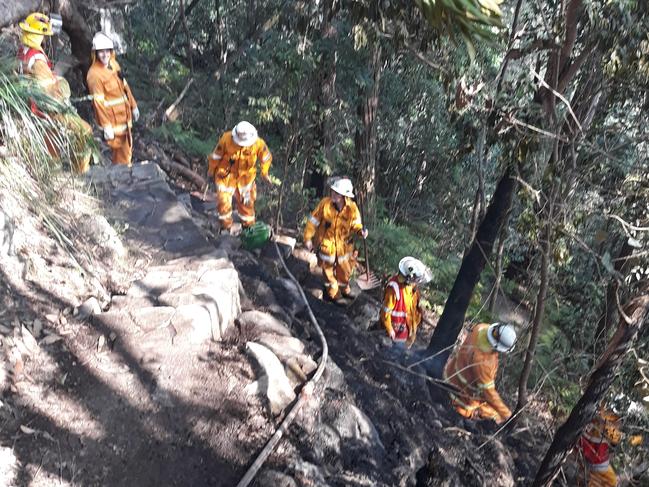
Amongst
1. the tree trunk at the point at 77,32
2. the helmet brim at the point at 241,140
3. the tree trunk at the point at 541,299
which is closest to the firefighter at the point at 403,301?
the tree trunk at the point at 541,299

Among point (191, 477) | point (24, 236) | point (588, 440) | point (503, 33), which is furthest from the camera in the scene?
point (588, 440)

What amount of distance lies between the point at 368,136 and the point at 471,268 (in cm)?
381

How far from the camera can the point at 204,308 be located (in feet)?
16.5

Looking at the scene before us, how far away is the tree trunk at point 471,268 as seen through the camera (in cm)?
669

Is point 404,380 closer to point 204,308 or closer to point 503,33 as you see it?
point 204,308

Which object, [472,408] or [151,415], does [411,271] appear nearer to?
[472,408]

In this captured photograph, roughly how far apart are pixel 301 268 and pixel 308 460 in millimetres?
4678

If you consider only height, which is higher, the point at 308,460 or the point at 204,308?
the point at 204,308

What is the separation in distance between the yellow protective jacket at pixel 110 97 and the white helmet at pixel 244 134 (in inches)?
62.0

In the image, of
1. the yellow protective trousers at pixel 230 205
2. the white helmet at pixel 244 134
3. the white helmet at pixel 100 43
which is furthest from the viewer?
the yellow protective trousers at pixel 230 205

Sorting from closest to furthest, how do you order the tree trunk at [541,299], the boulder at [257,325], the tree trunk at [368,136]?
the tree trunk at [541,299]
the boulder at [257,325]
the tree trunk at [368,136]

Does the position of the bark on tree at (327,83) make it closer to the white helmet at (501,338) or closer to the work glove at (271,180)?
the work glove at (271,180)

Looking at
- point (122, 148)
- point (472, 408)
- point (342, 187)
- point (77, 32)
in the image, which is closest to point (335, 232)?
point (342, 187)

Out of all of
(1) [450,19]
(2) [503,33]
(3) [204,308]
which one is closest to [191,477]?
(3) [204,308]
